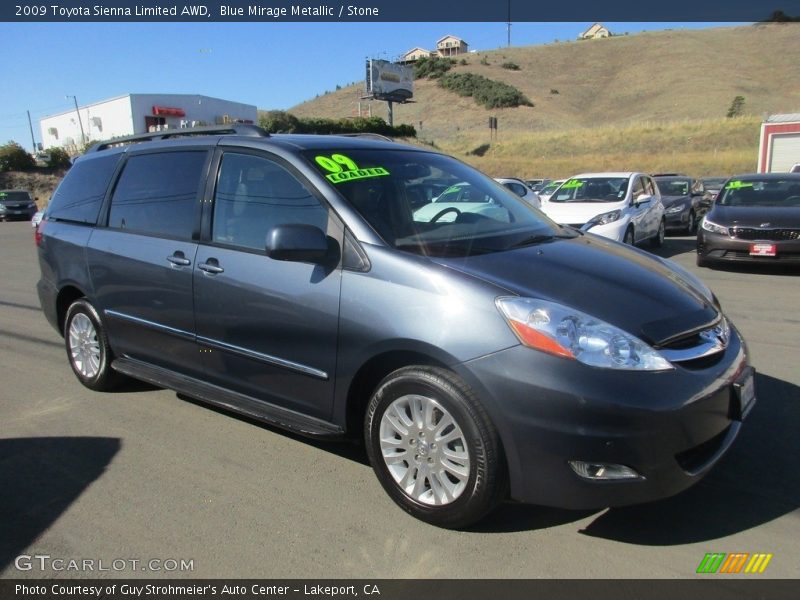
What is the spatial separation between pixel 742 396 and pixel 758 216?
764cm

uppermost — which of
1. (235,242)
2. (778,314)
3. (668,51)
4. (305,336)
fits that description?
(668,51)

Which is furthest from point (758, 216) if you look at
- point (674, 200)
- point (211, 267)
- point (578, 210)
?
point (211, 267)

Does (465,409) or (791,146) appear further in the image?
(791,146)

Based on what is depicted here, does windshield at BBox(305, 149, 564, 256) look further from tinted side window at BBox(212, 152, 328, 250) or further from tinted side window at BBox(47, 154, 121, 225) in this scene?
tinted side window at BBox(47, 154, 121, 225)

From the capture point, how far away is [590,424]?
2.58 metres

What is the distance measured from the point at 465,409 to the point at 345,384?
0.71 meters

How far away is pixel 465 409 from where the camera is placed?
2793 millimetres

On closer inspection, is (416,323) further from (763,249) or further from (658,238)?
(658,238)

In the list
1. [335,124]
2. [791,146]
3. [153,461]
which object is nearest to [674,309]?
A: [153,461]

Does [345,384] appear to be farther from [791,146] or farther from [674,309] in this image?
[791,146]

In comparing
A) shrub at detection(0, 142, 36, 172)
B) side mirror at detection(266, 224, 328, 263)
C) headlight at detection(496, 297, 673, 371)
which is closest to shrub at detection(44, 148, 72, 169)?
shrub at detection(0, 142, 36, 172)

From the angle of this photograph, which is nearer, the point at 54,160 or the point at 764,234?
the point at 764,234

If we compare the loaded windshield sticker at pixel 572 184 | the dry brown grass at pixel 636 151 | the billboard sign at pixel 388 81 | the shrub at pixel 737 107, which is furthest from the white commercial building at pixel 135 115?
the shrub at pixel 737 107

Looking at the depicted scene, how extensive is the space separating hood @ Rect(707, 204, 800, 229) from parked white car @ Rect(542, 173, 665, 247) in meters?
1.17
